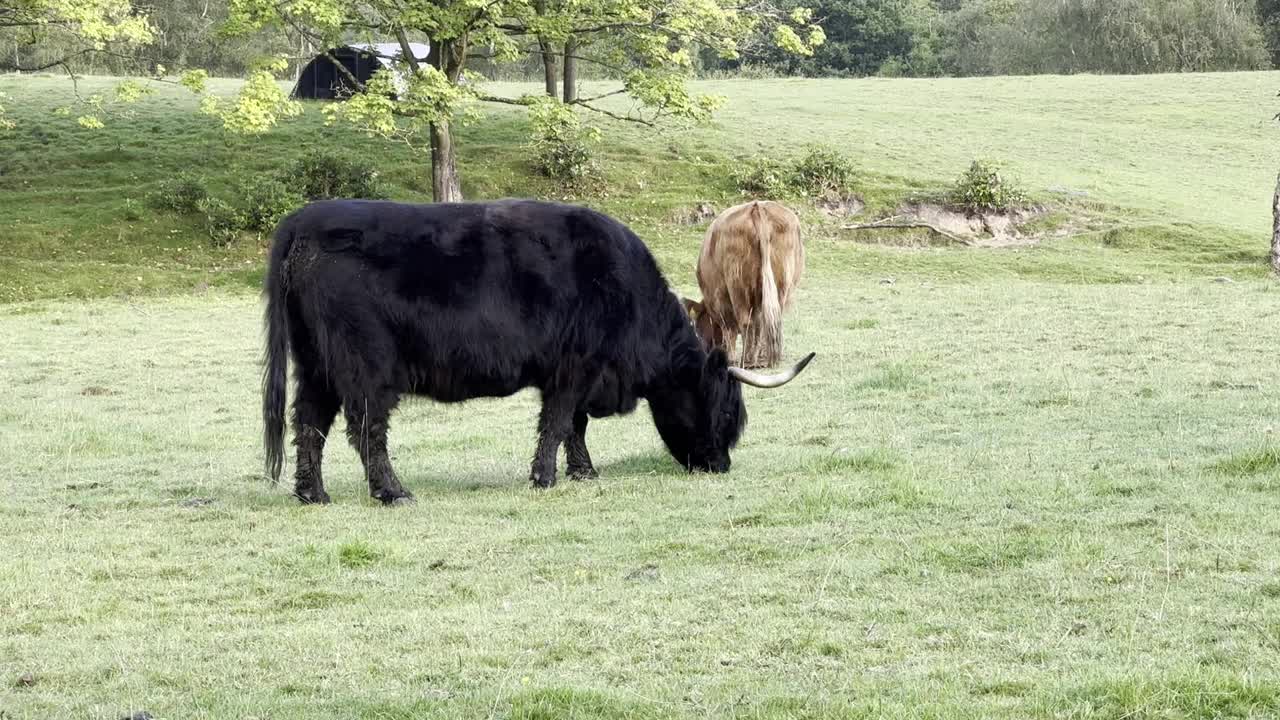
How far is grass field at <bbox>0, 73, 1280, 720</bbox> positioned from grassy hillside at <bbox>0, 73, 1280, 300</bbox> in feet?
22.4

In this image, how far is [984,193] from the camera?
32000mm

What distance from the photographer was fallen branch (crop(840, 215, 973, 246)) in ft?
102

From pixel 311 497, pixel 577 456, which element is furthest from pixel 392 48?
pixel 311 497

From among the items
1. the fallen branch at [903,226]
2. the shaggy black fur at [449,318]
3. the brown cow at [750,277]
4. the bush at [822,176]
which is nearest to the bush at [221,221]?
the bush at [822,176]

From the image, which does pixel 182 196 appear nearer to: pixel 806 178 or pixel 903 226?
pixel 806 178

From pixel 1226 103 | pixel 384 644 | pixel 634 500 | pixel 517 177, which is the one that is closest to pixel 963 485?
pixel 634 500

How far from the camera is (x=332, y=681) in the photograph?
A: 18.4 feet

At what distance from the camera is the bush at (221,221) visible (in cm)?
2920

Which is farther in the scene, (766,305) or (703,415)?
(766,305)

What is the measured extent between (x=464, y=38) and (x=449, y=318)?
2085cm

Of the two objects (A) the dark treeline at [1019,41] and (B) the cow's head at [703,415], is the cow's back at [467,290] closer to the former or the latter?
(B) the cow's head at [703,415]

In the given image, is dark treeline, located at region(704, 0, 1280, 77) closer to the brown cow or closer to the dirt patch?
the dirt patch

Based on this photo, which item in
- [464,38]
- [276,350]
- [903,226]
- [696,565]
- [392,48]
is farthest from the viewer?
[392,48]

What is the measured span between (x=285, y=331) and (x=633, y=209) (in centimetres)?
2247
